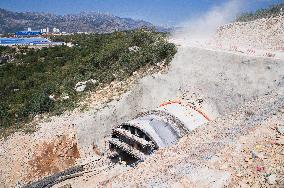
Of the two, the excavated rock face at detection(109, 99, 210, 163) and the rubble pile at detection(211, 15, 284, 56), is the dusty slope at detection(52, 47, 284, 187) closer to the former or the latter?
the excavated rock face at detection(109, 99, 210, 163)

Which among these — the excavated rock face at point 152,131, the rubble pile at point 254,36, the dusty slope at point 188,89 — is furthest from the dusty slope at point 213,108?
the rubble pile at point 254,36

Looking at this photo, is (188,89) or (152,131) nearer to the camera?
(152,131)

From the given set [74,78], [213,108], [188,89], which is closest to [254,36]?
[188,89]

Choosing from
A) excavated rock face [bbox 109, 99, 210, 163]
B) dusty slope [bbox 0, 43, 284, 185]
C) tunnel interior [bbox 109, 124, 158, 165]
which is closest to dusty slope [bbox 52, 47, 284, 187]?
dusty slope [bbox 0, 43, 284, 185]

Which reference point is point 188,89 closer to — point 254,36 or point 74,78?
point 74,78

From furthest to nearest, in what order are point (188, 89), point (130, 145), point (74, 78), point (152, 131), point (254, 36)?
point (254, 36) < point (74, 78) < point (188, 89) < point (130, 145) < point (152, 131)

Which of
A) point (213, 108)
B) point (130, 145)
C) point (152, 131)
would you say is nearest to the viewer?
point (152, 131)

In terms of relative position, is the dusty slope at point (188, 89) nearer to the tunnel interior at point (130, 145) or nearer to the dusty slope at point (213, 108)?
the dusty slope at point (213, 108)
